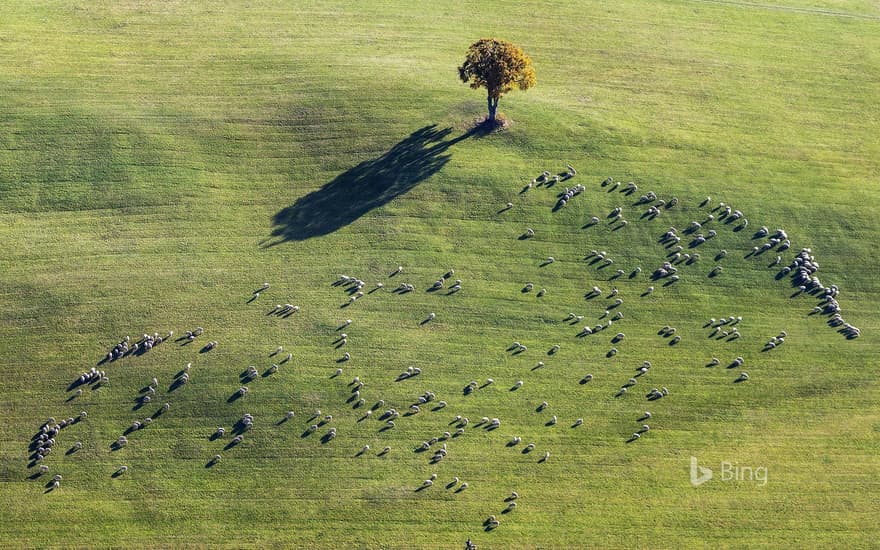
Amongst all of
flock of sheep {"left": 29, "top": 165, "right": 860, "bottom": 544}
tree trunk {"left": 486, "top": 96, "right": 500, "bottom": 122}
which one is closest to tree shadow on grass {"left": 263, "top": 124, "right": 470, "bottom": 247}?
tree trunk {"left": 486, "top": 96, "right": 500, "bottom": 122}

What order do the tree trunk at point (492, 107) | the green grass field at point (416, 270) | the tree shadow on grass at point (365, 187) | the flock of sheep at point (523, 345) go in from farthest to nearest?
the tree trunk at point (492, 107), the tree shadow on grass at point (365, 187), the flock of sheep at point (523, 345), the green grass field at point (416, 270)

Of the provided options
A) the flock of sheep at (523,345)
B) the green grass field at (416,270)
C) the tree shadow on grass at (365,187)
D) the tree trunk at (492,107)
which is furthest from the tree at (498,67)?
the flock of sheep at (523,345)

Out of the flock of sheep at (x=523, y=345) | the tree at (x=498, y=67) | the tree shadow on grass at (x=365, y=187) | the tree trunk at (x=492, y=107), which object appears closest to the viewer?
the flock of sheep at (x=523, y=345)

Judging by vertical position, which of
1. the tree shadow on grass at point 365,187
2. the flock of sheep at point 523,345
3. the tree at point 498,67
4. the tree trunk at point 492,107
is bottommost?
the flock of sheep at point 523,345

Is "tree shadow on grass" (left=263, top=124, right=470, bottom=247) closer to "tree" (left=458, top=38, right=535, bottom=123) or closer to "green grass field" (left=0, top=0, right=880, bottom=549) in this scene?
"green grass field" (left=0, top=0, right=880, bottom=549)

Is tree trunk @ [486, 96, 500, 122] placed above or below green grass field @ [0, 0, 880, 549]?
above

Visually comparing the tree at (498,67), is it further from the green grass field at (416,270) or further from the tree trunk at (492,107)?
the green grass field at (416,270)

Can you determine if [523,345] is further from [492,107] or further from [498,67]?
[492,107]
